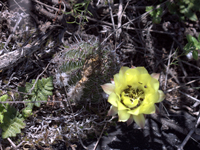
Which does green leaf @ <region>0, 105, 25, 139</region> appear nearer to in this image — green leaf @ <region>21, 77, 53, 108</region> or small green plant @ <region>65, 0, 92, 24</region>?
green leaf @ <region>21, 77, 53, 108</region>

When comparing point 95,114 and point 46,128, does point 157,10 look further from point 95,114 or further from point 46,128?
point 46,128

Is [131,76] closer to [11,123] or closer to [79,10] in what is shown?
[79,10]

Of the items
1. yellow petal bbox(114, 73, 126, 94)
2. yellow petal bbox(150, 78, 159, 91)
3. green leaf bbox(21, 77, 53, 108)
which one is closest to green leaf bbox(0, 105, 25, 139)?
green leaf bbox(21, 77, 53, 108)

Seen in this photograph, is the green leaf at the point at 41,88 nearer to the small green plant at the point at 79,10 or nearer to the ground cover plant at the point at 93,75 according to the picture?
the ground cover plant at the point at 93,75

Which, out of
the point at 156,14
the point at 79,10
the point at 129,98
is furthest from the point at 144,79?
the point at 156,14

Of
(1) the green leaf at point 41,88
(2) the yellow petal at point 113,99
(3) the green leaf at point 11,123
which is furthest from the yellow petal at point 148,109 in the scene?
(3) the green leaf at point 11,123

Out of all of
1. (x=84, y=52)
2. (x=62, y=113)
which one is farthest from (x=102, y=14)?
(x=62, y=113)
